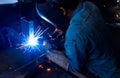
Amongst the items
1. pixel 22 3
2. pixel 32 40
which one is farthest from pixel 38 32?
pixel 22 3

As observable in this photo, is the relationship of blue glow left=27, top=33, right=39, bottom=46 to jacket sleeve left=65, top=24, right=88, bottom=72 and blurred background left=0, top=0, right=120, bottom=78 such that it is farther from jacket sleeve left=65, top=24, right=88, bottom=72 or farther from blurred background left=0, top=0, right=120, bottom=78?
jacket sleeve left=65, top=24, right=88, bottom=72

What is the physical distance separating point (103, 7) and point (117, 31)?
579 millimetres

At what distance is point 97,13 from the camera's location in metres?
1.54

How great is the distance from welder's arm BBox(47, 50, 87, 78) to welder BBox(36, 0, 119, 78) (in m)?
0.06

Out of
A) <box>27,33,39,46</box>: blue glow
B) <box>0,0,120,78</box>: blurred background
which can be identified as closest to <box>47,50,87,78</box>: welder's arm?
<box>0,0,120,78</box>: blurred background

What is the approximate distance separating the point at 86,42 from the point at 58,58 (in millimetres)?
507

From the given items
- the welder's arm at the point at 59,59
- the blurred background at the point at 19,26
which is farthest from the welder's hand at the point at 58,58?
the blurred background at the point at 19,26

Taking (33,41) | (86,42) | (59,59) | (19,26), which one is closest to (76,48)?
(86,42)

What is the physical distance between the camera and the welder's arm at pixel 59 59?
1.66 m

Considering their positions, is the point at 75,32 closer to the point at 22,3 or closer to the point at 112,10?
the point at 22,3

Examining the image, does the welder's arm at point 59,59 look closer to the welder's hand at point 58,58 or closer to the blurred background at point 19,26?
the welder's hand at point 58,58

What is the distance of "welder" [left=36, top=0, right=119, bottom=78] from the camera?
1.37 meters

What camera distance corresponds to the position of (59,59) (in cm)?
175

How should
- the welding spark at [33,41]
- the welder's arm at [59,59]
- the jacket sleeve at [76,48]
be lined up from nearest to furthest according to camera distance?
the jacket sleeve at [76,48] < the welder's arm at [59,59] < the welding spark at [33,41]
